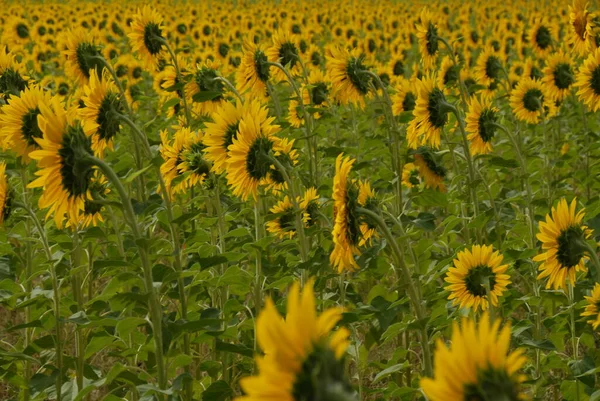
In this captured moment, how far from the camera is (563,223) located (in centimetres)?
234

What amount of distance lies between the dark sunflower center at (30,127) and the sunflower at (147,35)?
1.60 metres

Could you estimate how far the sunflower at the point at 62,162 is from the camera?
1.92 meters

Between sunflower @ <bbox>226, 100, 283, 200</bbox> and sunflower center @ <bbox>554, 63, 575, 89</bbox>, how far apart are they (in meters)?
2.52

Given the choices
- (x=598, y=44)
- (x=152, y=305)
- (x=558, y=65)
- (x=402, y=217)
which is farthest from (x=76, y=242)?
(x=558, y=65)

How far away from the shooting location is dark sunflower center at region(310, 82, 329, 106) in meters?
4.61

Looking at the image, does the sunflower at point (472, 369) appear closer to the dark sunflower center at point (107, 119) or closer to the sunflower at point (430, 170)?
the dark sunflower center at point (107, 119)

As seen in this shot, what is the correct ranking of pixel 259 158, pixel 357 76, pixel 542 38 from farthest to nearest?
1. pixel 542 38
2. pixel 357 76
3. pixel 259 158

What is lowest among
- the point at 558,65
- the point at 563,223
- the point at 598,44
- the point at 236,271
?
the point at 563,223

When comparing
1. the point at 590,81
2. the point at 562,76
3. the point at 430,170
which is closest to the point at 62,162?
the point at 430,170

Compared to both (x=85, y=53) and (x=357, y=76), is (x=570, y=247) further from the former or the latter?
(x=85, y=53)

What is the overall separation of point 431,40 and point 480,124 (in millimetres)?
995

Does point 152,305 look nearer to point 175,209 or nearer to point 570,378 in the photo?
point 175,209

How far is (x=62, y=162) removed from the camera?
1.95 meters

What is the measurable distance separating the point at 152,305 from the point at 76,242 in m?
1.01
